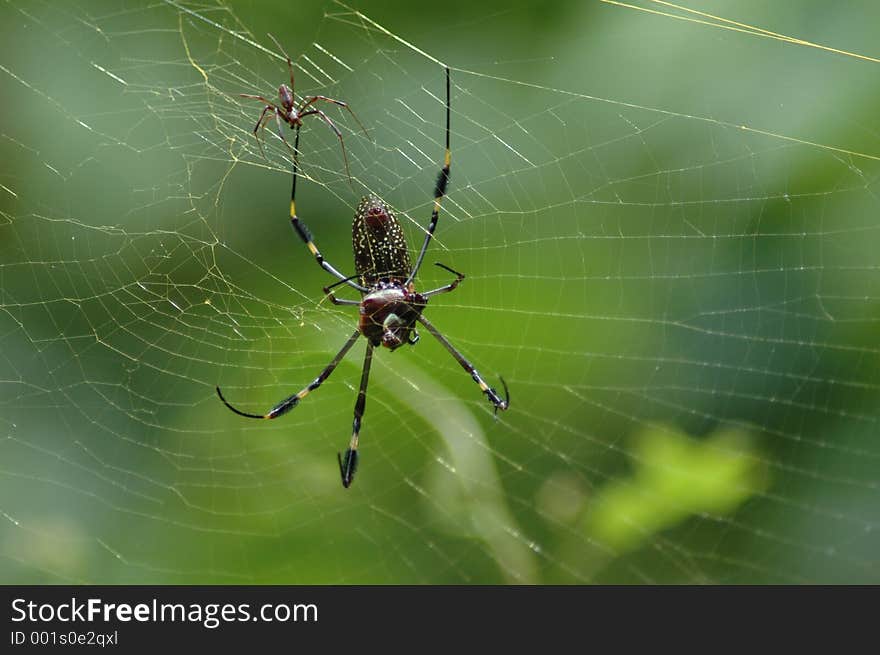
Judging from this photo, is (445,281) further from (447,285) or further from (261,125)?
(261,125)

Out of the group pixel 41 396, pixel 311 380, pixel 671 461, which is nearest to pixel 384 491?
pixel 311 380

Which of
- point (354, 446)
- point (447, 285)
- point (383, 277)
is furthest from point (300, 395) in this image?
point (447, 285)

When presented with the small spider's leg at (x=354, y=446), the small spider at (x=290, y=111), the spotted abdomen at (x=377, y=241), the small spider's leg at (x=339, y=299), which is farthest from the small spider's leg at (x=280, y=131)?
the small spider's leg at (x=354, y=446)

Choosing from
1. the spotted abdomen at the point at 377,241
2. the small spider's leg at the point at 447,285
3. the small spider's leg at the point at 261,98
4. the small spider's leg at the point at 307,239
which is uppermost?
the small spider's leg at the point at 261,98

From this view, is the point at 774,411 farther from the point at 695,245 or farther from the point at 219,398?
the point at 219,398

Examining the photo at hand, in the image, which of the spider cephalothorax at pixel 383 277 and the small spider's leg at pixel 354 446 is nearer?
the spider cephalothorax at pixel 383 277

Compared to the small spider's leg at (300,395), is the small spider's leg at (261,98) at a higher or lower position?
higher

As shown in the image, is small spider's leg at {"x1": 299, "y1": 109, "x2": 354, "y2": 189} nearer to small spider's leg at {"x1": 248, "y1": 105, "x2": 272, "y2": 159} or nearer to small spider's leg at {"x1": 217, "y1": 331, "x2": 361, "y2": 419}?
small spider's leg at {"x1": 248, "y1": 105, "x2": 272, "y2": 159}

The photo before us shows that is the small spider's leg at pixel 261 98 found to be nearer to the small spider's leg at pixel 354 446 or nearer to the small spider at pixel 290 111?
the small spider at pixel 290 111

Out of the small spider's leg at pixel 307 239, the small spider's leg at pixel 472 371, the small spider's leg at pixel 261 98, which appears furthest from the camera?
the small spider's leg at pixel 472 371
